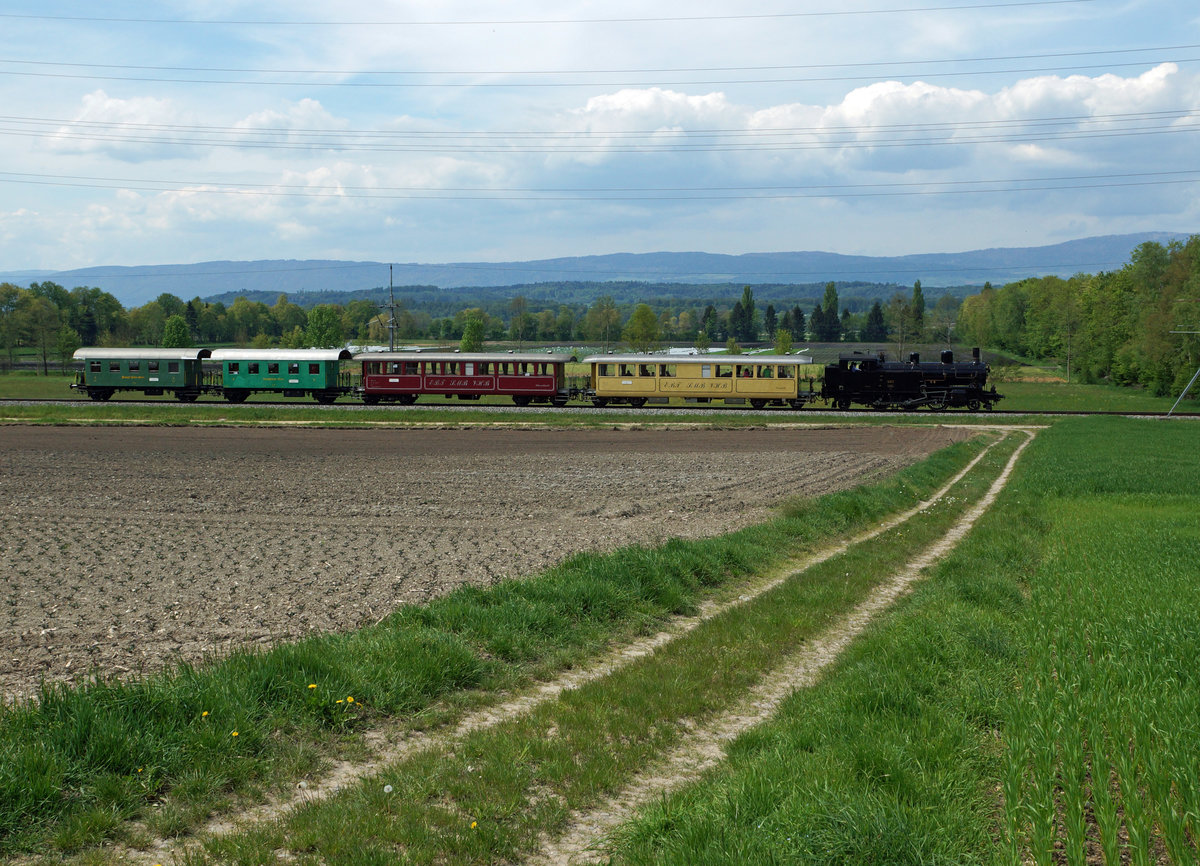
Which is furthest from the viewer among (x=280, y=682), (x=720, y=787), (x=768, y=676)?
(x=768, y=676)

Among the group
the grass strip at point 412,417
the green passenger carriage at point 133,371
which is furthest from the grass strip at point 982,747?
the green passenger carriage at point 133,371

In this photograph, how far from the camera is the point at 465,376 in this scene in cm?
5916

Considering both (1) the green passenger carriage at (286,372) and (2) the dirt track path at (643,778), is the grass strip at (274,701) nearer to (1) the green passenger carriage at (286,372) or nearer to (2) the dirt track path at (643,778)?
(2) the dirt track path at (643,778)

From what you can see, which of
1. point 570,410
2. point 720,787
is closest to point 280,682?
point 720,787

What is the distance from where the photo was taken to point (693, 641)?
10531mm

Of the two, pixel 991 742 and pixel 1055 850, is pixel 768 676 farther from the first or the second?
pixel 1055 850

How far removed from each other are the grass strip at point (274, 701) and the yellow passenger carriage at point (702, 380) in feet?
148

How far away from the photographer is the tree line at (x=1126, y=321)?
A: 260 feet

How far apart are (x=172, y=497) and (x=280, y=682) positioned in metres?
16.0

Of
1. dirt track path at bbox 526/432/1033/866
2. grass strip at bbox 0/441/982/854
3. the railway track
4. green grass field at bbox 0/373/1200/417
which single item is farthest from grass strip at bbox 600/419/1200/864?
green grass field at bbox 0/373/1200/417

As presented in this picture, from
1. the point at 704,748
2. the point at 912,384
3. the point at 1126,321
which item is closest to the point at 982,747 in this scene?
the point at 704,748

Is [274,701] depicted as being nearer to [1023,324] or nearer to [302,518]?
[302,518]

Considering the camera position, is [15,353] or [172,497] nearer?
[172,497]

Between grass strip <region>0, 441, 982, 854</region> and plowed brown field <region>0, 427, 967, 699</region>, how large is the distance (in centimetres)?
141
